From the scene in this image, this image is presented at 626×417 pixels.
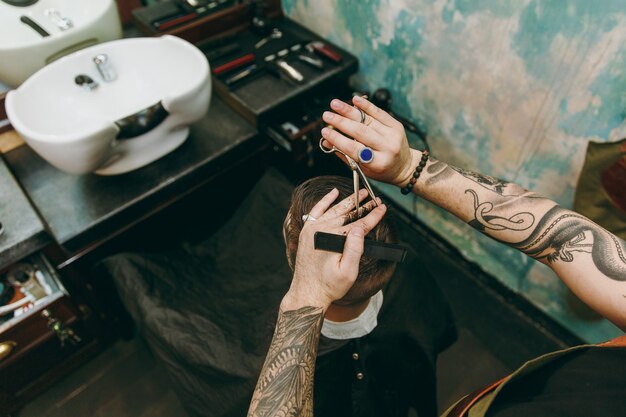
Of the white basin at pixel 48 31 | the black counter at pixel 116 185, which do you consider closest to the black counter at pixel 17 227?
the black counter at pixel 116 185

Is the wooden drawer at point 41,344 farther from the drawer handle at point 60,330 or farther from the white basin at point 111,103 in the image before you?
the white basin at point 111,103

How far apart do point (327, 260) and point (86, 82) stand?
3.94 feet

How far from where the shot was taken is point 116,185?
1.46 meters

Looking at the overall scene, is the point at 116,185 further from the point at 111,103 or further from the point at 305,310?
the point at 305,310

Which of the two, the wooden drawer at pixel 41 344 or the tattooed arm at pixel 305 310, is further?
the wooden drawer at pixel 41 344

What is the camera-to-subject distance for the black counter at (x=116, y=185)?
1366 millimetres

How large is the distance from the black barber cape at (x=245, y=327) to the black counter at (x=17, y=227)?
252mm

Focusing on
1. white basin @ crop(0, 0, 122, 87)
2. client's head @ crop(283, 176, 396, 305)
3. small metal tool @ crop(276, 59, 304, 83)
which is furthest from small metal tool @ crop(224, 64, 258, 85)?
client's head @ crop(283, 176, 396, 305)

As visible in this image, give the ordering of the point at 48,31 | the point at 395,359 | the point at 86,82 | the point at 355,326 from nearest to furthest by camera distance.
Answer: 1. the point at 355,326
2. the point at 395,359
3. the point at 86,82
4. the point at 48,31

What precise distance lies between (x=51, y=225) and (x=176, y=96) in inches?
22.9

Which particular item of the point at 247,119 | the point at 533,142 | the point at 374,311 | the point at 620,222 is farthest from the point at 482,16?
the point at 374,311

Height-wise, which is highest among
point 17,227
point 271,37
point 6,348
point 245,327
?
point 271,37

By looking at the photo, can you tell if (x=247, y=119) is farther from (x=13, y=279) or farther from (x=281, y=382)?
(x=281, y=382)

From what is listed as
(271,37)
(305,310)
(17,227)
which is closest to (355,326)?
(305,310)
